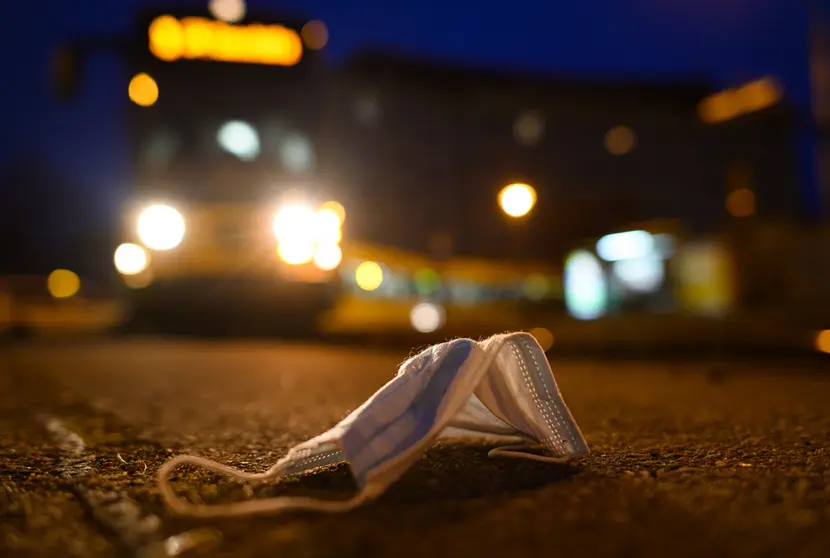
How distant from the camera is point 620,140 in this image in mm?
42312

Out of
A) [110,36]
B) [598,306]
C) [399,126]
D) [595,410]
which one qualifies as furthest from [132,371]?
[399,126]

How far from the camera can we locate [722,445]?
3.06 metres

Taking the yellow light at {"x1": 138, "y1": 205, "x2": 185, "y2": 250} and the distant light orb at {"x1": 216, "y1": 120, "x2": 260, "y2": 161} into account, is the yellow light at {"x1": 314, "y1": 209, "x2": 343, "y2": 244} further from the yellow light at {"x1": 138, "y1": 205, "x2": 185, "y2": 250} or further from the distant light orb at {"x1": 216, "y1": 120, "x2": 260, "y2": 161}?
the yellow light at {"x1": 138, "y1": 205, "x2": 185, "y2": 250}

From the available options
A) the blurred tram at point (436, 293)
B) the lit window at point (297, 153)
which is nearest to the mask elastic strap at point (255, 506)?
the blurred tram at point (436, 293)

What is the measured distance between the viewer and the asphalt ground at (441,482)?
1.81m

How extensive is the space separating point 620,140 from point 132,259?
35640 millimetres

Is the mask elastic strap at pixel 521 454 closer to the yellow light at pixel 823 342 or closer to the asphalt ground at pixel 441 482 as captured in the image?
the asphalt ground at pixel 441 482

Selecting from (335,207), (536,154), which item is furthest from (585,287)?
(335,207)

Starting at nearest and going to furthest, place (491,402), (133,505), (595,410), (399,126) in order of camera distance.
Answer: (133,505), (491,402), (595,410), (399,126)

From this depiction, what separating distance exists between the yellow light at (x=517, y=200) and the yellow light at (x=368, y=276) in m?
9.02

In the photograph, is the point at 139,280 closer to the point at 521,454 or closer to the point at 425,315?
the point at 521,454

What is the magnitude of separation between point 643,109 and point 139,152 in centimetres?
3576

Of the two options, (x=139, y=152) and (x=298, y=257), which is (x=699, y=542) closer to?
(x=298, y=257)

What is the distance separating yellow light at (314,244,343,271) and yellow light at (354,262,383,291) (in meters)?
9.51
